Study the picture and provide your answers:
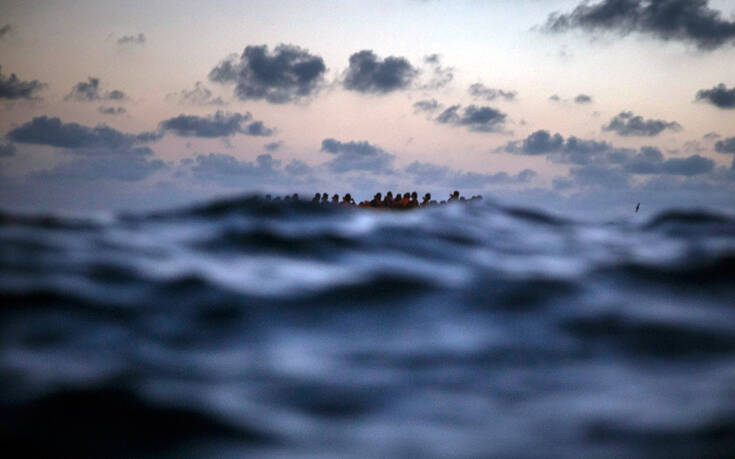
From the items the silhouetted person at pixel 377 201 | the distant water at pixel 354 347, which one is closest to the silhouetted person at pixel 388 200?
the silhouetted person at pixel 377 201

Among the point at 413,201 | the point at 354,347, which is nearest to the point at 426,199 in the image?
the point at 413,201

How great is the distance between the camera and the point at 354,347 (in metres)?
4.66

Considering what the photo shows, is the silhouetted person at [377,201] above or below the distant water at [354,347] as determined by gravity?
above

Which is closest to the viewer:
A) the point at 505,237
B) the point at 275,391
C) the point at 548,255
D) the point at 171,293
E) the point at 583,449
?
the point at 583,449

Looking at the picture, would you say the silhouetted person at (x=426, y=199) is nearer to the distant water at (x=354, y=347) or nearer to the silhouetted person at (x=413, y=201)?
the silhouetted person at (x=413, y=201)

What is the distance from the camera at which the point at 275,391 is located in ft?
13.5

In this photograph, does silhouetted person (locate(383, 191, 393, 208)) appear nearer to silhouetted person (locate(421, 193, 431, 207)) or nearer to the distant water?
silhouetted person (locate(421, 193, 431, 207))

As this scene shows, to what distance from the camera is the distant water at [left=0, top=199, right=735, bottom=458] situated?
3779mm

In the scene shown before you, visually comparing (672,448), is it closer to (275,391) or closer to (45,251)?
(275,391)

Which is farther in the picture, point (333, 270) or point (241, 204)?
point (241, 204)

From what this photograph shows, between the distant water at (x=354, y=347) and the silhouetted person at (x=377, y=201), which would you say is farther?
the silhouetted person at (x=377, y=201)

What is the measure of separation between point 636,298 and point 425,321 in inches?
88.6

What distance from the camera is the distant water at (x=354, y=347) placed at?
3779 mm

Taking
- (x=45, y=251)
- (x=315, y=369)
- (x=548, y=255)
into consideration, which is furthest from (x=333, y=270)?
(x=45, y=251)
